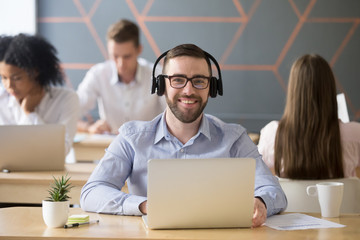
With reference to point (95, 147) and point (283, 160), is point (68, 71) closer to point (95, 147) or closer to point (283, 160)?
point (95, 147)

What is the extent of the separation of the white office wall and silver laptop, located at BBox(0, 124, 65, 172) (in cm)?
288

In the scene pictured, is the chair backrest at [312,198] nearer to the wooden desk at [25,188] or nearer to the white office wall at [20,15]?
the wooden desk at [25,188]

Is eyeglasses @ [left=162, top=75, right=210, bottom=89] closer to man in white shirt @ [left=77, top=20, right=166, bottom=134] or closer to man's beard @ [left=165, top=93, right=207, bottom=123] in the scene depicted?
man's beard @ [left=165, top=93, right=207, bottom=123]

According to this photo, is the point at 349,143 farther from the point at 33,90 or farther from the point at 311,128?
the point at 33,90

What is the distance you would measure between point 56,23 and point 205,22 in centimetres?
144

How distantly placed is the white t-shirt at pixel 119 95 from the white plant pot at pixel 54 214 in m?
2.99

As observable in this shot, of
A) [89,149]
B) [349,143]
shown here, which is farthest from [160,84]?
[89,149]

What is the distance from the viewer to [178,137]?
2.33 m

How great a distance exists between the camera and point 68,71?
5.99m

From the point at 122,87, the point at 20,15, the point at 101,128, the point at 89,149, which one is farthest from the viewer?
the point at 20,15

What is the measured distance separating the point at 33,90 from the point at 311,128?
189 centimetres

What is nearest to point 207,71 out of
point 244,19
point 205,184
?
point 205,184

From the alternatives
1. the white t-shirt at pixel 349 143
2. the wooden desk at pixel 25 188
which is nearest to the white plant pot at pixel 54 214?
the wooden desk at pixel 25 188

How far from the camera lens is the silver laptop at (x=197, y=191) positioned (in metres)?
1.78
